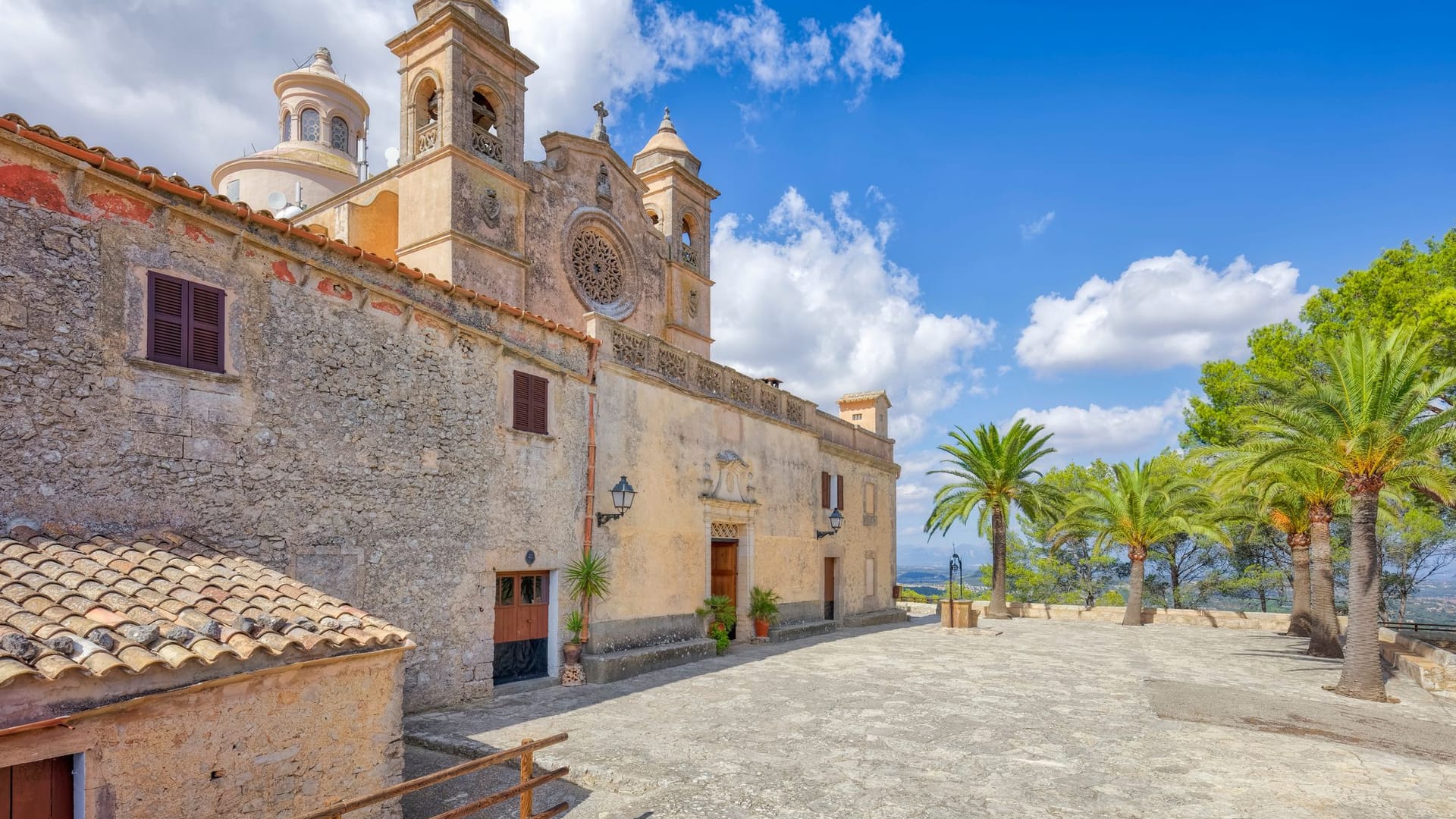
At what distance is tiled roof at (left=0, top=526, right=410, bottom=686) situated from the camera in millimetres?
5047

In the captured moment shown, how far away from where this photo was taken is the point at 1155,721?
36.2 feet

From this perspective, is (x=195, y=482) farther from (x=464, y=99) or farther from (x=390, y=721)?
(x=464, y=99)

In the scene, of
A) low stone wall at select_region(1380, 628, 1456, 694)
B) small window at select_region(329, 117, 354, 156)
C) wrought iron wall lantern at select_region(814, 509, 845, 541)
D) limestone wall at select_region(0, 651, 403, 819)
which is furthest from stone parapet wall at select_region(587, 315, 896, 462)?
small window at select_region(329, 117, 354, 156)

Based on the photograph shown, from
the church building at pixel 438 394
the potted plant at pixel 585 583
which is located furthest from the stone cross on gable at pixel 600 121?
the potted plant at pixel 585 583

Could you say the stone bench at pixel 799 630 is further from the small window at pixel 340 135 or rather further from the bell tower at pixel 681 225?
the small window at pixel 340 135

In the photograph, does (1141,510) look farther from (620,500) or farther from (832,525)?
(620,500)

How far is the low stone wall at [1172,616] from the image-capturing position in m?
26.3

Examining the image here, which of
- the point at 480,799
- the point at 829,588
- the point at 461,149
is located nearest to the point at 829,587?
the point at 829,588

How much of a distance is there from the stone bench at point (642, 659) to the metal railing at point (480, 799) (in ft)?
18.7

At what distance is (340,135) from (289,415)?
2469 centimetres

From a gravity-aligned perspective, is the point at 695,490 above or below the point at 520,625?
above

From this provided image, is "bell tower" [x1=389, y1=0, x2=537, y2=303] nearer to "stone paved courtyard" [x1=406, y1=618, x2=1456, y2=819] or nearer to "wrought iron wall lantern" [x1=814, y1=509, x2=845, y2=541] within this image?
"stone paved courtyard" [x1=406, y1=618, x2=1456, y2=819]

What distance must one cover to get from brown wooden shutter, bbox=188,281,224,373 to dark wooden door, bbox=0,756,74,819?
15.0 feet

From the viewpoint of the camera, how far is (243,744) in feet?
19.1
